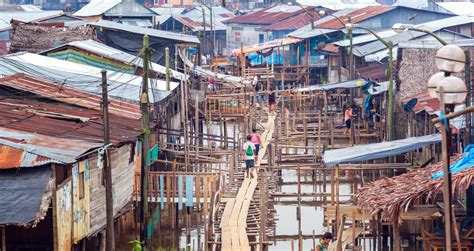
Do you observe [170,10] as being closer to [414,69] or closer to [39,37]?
[39,37]

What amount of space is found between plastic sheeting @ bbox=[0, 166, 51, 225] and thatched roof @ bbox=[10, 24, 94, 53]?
826 inches

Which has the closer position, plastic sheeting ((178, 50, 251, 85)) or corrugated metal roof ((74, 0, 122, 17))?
plastic sheeting ((178, 50, 251, 85))

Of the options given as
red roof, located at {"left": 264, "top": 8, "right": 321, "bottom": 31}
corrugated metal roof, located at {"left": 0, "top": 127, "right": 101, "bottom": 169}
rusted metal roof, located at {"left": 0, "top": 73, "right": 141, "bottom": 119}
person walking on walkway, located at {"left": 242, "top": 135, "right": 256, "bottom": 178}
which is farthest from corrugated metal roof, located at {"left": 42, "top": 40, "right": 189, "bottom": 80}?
red roof, located at {"left": 264, "top": 8, "right": 321, "bottom": 31}

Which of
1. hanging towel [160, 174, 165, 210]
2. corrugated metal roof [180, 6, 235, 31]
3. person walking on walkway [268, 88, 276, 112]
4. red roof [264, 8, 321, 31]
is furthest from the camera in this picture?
corrugated metal roof [180, 6, 235, 31]

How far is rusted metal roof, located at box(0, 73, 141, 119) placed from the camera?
1035 inches

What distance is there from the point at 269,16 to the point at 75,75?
46132 mm

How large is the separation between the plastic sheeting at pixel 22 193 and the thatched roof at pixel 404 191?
550 cm

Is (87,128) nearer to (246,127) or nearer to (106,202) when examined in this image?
(106,202)

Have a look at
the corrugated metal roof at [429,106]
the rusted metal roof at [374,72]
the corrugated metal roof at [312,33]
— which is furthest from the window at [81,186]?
the corrugated metal roof at [312,33]

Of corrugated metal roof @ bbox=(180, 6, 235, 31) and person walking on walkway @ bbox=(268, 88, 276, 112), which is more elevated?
corrugated metal roof @ bbox=(180, 6, 235, 31)

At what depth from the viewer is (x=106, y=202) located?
2120 cm

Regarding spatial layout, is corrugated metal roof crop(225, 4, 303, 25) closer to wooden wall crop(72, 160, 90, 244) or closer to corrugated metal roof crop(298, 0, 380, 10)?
corrugated metal roof crop(298, 0, 380, 10)

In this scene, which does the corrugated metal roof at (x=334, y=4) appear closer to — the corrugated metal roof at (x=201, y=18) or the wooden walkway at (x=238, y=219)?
the corrugated metal roof at (x=201, y=18)

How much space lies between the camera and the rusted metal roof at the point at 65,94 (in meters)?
26.3
